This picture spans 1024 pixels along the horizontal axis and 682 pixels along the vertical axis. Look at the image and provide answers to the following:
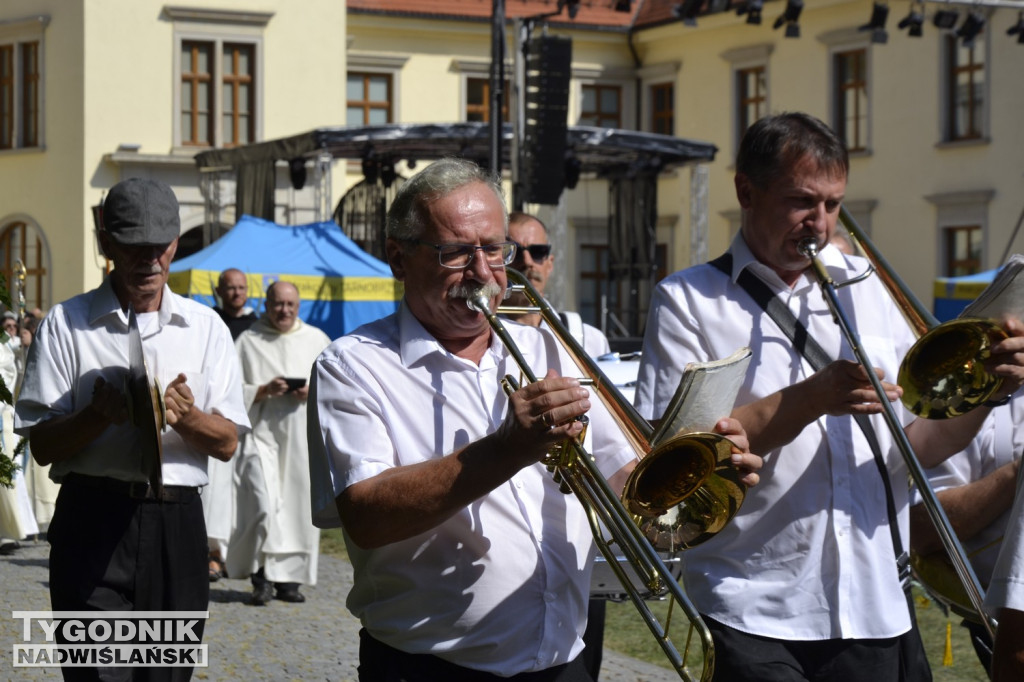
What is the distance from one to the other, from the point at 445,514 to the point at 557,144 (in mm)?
15615

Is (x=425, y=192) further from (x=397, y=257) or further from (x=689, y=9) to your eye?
(x=689, y=9)

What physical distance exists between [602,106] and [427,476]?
124 ft

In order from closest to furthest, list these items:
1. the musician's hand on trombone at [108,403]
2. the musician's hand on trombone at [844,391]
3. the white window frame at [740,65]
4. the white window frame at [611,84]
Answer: the musician's hand on trombone at [844,391], the musician's hand on trombone at [108,403], the white window frame at [740,65], the white window frame at [611,84]

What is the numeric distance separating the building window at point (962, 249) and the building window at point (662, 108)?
874 centimetres

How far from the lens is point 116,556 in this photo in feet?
15.9

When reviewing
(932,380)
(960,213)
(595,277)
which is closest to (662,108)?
(595,277)

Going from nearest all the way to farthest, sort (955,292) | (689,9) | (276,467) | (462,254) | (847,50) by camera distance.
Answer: (462,254), (276,467), (689,9), (955,292), (847,50)

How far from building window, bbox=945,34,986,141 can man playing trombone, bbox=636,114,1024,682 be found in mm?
29100

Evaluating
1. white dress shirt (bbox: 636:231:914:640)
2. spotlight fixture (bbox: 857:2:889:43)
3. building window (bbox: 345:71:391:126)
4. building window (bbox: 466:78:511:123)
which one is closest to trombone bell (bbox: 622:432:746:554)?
white dress shirt (bbox: 636:231:914:640)

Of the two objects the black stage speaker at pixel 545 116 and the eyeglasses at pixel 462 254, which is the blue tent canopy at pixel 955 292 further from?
the eyeglasses at pixel 462 254

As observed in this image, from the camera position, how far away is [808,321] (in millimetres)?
4285

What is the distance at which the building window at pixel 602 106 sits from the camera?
40.2 meters

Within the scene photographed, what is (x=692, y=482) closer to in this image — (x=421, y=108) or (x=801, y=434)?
(x=801, y=434)

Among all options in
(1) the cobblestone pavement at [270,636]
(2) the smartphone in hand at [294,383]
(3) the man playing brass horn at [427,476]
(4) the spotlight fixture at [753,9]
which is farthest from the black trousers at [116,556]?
(4) the spotlight fixture at [753,9]
